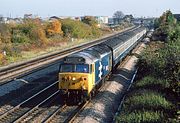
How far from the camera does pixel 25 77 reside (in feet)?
94.9

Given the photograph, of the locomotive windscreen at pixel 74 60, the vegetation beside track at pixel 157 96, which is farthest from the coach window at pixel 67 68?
the vegetation beside track at pixel 157 96

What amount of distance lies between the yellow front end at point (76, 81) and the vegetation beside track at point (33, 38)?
17.7 meters

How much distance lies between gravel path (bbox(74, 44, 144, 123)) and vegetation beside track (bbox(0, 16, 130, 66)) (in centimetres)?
1309

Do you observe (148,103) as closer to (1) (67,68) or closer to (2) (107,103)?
(2) (107,103)

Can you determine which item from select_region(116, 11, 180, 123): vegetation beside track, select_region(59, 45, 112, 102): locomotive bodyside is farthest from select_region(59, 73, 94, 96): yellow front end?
select_region(116, 11, 180, 123): vegetation beside track

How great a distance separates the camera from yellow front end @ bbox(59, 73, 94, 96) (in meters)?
19.8

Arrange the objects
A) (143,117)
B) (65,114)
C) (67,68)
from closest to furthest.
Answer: (143,117), (65,114), (67,68)

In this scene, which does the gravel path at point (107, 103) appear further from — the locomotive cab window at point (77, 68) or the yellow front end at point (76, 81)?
the locomotive cab window at point (77, 68)

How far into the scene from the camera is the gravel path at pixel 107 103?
17656 millimetres

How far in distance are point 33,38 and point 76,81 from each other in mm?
39551

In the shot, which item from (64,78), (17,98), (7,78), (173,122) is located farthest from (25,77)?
(173,122)

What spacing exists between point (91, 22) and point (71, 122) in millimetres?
85259

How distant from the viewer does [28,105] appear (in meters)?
20.2

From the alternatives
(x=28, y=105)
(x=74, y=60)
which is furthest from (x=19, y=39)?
(x=74, y=60)
